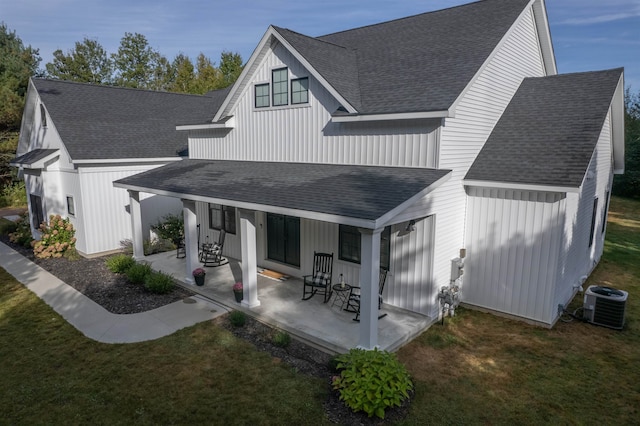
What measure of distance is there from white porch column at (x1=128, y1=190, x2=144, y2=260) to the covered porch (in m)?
0.03

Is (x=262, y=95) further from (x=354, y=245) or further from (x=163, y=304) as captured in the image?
(x=163, y=304)

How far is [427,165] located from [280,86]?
5.18 m

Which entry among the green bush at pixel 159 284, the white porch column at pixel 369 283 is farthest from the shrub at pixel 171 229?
the white porch column at pixel 369 283

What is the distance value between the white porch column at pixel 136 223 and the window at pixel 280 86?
18.3 ft

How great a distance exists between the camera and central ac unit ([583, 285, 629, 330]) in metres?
8.88

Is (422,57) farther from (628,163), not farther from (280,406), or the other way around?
(628,163)

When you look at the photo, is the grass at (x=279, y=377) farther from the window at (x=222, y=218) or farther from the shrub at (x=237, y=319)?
the window at (x=222, y=218)

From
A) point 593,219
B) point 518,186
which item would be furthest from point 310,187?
point 593,219

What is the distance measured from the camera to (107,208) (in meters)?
14.8

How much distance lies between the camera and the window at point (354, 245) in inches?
376

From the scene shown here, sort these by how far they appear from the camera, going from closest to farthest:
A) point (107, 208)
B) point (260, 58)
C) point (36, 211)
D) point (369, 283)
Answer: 1. point (369, 283)
2. point (260, 58)
3. point (107, 208)
4. point (36, 211)

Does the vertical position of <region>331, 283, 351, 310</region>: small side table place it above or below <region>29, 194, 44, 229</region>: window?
below

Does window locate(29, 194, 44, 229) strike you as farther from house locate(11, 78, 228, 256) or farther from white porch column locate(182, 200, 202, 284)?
white porch column locate(182, 200, 202, 284)

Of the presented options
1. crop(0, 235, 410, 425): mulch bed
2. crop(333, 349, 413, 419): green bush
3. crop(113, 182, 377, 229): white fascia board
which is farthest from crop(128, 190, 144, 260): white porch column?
crop(333, 349, 413, 419): green bush
